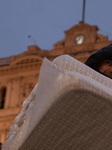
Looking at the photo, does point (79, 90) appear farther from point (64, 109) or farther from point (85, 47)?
point (85, 47)

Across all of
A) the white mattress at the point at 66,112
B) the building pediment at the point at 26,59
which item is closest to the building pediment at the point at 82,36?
the building pediment at the point at 26,59

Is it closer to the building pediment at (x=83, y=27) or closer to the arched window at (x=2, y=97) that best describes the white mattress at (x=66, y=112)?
the building pediment at (x=83, y=27)

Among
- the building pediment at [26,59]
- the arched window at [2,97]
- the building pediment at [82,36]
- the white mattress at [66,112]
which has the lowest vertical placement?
the white mattress at [66,112]

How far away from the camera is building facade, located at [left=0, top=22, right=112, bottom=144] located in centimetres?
3109

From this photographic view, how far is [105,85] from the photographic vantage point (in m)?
1.57

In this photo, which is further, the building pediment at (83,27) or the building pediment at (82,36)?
the building pediment at (83,27)

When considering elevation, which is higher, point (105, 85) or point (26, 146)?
point (105, 85)

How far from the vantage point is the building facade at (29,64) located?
3109cm

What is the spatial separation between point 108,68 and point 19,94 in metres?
29.5

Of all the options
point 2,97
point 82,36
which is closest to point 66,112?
point 82,36

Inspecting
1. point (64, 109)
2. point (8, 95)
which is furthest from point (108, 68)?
point (8, 95)

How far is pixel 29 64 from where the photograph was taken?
31359 mm

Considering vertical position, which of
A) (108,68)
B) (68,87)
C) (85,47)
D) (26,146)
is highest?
(85,47)

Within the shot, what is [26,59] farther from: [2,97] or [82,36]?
[82,36]
